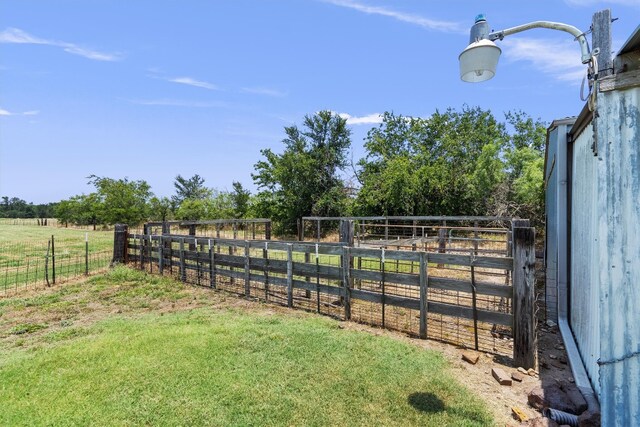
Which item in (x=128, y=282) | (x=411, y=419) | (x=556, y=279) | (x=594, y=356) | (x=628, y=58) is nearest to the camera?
(x=628, y=58)

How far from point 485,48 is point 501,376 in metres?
3.07

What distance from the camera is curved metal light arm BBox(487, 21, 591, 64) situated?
2.69 metres

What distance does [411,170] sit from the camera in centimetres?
2056

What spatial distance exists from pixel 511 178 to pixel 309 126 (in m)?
14.0

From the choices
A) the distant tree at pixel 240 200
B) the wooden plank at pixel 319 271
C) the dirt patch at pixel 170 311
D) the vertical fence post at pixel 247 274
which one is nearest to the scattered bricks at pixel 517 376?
the dirt patch at pixel 170 311

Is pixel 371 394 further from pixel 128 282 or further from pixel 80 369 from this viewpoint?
pixel 128 282

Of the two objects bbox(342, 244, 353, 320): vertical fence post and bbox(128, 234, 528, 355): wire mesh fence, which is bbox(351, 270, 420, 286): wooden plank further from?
bbox(342, 244, 353, 320): vertical fence post

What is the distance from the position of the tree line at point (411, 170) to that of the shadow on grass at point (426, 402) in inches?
611

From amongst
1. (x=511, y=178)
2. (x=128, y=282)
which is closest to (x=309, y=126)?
(x=511, y=178)

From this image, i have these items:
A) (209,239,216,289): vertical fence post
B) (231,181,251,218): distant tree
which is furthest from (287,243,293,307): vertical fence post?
(231,181,251,218): distant tree

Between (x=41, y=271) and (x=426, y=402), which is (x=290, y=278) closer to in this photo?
(x=426, y=402)

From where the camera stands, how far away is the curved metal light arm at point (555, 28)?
2691mm

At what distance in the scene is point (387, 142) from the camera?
83.5ft

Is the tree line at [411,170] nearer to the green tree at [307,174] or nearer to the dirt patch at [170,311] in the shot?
the green tree at [307,174]
